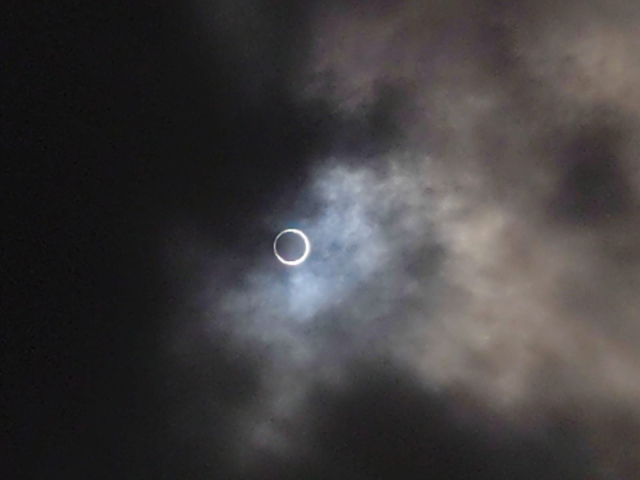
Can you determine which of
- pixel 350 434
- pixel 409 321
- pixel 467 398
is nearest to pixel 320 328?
pixel 409 321

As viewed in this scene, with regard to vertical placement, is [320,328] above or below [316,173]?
below

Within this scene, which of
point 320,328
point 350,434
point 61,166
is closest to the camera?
point 61,166

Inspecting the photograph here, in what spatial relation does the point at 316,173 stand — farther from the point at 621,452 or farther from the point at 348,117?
the point at 621,452

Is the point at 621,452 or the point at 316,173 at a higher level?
the point at 316,173

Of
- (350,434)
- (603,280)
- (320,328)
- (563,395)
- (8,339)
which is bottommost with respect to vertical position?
(8,339)

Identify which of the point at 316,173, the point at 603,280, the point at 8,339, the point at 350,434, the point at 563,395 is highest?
the point at 603,280

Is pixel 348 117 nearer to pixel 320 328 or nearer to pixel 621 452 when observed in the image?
pixel 320 328

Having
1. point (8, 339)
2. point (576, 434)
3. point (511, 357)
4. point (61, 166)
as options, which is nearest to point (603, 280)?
point (511, 357)

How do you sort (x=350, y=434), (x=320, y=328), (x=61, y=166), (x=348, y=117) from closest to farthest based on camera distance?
(x=61, y=166)
(x=348, y=117)
(x=320, y=328)
(x=350, y=434)

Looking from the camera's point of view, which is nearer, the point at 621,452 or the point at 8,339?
the point at 8,339
